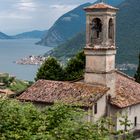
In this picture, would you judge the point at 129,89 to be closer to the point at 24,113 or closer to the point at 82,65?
the point at 82,65

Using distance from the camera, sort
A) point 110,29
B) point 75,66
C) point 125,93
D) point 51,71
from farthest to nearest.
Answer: point 75,66
point 51,71
point 125,93
point 110,29

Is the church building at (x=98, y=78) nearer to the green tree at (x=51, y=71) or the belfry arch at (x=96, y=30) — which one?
the belfry arch at (x=96, y=30)

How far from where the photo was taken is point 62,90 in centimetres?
3225

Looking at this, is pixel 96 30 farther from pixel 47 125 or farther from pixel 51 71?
pixel 47 125

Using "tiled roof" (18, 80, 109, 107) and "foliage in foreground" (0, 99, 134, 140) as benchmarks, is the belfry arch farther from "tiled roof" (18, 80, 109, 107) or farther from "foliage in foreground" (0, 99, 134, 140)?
"foliage in foreground" (0, 99, 134, 140)

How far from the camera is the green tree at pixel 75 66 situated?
4638cm

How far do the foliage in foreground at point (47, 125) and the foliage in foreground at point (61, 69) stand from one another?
33564 millimetres

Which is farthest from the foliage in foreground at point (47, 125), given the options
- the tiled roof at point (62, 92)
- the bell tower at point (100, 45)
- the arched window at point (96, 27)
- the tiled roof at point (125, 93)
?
the arched window at point (96, 27)

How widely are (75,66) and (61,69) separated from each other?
57.6 inches

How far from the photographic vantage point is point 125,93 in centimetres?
3475

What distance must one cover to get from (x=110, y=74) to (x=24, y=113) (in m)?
21.0

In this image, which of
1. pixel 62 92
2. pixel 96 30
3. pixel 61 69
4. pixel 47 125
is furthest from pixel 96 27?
pixel 47 125

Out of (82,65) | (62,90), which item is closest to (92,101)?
(62,90)

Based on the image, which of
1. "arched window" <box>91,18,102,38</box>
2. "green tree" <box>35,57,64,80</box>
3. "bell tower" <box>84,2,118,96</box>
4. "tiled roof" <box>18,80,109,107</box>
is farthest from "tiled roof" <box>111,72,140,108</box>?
"green tree" <box>35,57,64,80</box>
